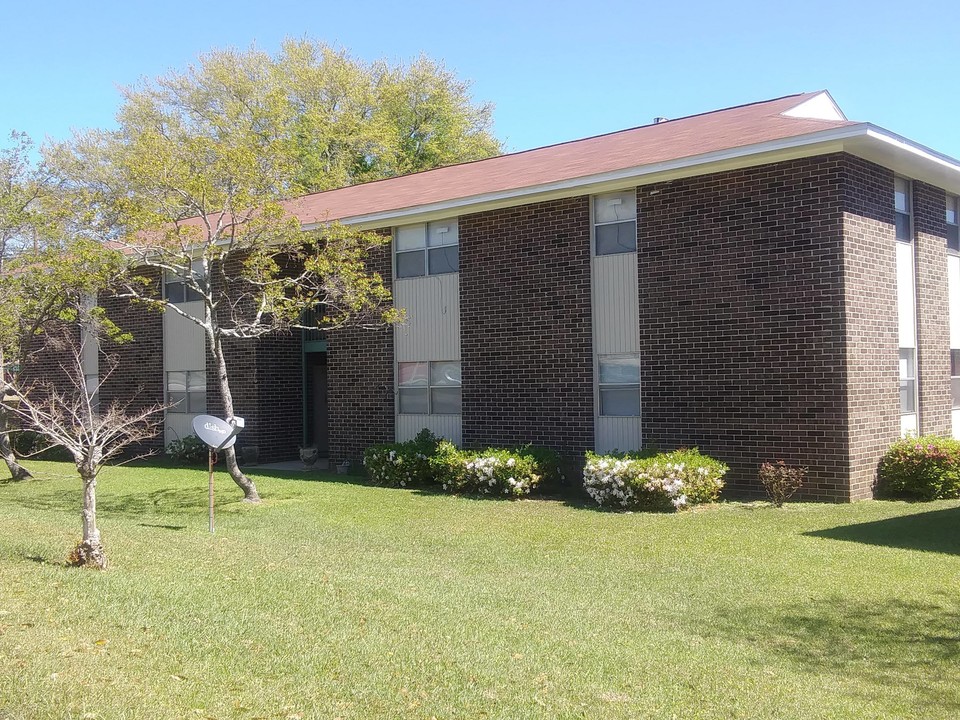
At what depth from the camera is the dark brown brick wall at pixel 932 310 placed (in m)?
15.4

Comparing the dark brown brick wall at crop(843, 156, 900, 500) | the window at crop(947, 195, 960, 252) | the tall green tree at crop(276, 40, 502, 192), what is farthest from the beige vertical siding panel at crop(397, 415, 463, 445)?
the tall green tree at crop(276, 40, 502, 192)

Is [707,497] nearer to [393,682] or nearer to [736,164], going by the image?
[736,164]

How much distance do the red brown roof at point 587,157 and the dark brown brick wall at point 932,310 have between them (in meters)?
2.89

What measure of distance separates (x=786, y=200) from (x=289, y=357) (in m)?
12.3

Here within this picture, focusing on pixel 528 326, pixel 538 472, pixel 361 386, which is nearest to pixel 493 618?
pixel 538 472

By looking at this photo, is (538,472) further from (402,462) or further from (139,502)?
(139,502)

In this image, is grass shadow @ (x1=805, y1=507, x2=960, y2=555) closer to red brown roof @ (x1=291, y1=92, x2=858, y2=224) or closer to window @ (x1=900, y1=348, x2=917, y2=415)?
window @ (x1=900, y1=348, x2=917, y2=415)

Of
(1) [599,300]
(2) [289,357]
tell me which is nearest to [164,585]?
(1) [599,300]

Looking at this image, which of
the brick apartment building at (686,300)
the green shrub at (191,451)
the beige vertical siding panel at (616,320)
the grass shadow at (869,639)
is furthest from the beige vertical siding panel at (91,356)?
the grass shadow at (869,639)

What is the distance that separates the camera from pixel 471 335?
17328 millimetres

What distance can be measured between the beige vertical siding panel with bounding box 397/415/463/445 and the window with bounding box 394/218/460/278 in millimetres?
2776

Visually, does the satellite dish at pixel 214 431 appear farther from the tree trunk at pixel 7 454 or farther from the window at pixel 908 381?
the window at pixel 908 381

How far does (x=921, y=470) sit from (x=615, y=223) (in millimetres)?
6063

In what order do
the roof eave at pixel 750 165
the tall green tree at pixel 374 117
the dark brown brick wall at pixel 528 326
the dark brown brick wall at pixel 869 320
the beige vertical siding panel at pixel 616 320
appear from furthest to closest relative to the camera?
the tall green tree at pixel 374 117
the dark brown brick wall at pixel 528 326
the beige vertical siding panel at pixel 616 320
the dark brown brick wall at pixel 869 320
the roof eave at pixel 750 165
